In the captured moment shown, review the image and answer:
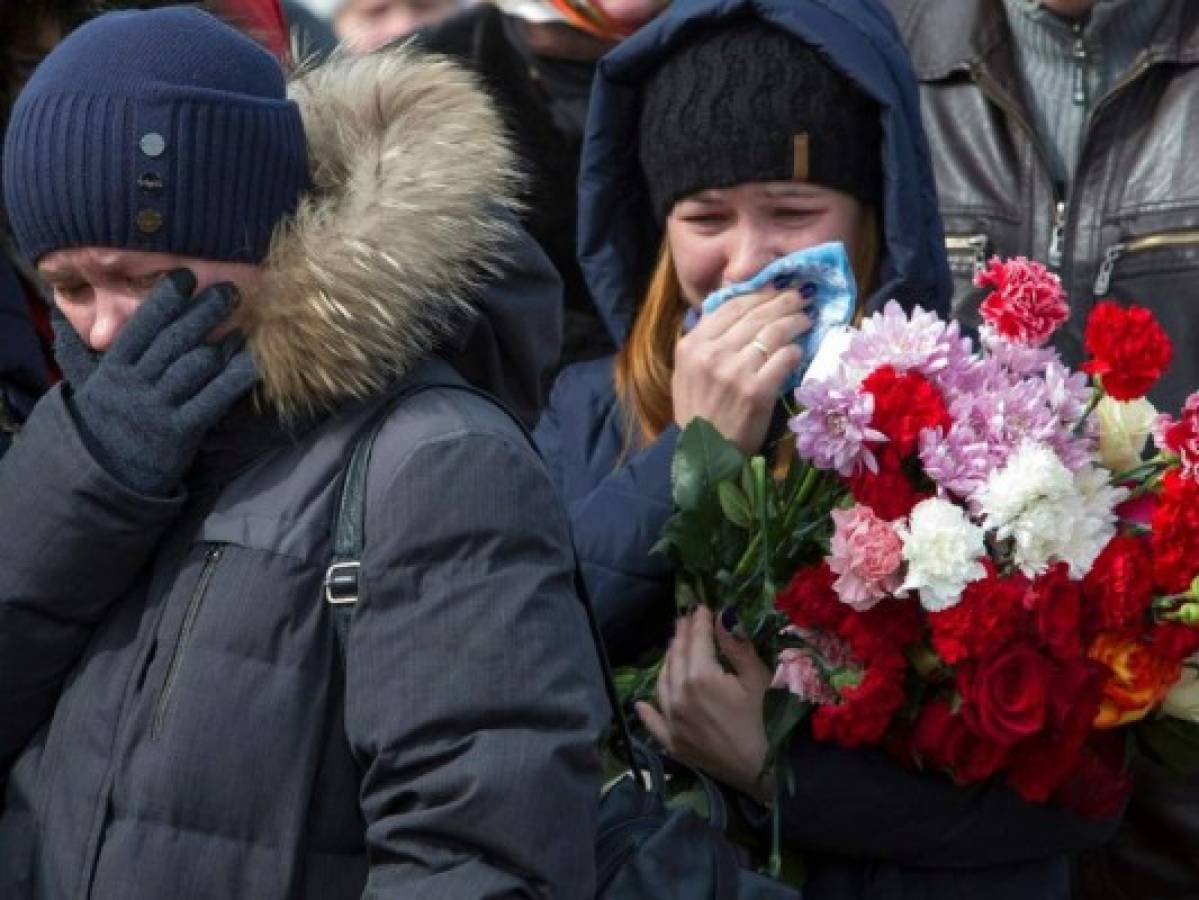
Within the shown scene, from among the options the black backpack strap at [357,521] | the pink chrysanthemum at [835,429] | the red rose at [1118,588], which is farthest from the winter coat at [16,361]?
the red rose at [1118,588]

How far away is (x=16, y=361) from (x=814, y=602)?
1187 millimetres

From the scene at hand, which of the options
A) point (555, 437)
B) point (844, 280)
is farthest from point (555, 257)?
point (844, 280)

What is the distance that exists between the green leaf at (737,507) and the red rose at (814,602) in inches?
3.9

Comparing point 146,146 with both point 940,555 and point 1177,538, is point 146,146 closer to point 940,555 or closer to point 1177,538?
point 940,555

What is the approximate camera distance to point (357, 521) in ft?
7.06

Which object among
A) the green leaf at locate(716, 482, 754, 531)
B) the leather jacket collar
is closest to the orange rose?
the green leaf at locate(716, 482, 754, 531)

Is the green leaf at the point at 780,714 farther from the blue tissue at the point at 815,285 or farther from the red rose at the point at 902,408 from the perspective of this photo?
the blue tissue at the point at 815,285

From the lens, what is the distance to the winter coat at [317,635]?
206 cm

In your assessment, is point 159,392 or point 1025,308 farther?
point 1025,308

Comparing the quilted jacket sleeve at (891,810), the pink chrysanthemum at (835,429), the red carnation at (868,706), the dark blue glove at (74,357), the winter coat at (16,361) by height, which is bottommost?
the quilted jacket sleeve at (891,810)

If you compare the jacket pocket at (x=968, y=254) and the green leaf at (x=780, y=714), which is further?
the jacket pocket at (x=968, y=254)

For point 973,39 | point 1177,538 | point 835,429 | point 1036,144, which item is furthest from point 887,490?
point 973,39

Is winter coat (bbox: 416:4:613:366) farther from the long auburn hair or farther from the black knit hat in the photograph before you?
the black knit hat

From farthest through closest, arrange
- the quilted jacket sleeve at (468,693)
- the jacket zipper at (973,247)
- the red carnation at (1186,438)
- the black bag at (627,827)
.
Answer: the jacket zipper at (973,247)
the red carnation at (1186,438)
the black bag at (627,827)
the quilted jacket sleeve at (468,693)
